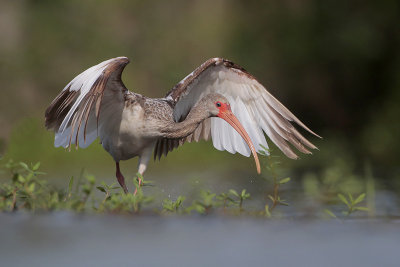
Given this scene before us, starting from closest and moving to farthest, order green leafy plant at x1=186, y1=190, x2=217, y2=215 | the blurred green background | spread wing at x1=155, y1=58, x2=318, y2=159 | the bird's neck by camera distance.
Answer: green leafy plant at x1=186, y1=190, x2=217, y2=215
the bird's neck
spread wing at x1=155, y1=58, x2=318, y2=159
the blurred green background

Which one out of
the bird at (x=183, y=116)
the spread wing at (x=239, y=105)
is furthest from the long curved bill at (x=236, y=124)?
the spread wing at (x=239, y=105)

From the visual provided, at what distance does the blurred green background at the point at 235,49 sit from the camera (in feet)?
50.9

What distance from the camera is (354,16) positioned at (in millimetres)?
15758

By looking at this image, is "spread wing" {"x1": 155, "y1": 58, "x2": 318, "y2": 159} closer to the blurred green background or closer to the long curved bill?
the long curved bill

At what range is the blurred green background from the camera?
50.9 ft

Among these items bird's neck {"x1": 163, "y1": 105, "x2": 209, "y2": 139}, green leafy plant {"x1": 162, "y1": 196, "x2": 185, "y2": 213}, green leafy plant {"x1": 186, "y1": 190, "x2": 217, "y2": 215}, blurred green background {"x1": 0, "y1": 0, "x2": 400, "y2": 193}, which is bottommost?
green leafy plant {"x1": 162, "y1": 196, "x2": 185, "y2": 213}

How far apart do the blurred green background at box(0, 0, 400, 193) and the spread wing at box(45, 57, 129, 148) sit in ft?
21.9

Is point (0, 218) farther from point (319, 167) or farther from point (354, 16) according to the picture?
point (354, 16)

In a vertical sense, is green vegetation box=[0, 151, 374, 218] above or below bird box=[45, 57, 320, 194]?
below

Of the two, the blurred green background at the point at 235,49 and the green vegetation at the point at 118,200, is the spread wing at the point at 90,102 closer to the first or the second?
the green vegetation at the point at 118,200

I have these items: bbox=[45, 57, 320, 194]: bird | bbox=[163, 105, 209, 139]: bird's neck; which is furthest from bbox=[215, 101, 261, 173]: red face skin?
bbox=[163, 105, 209, 139]: bird's neck

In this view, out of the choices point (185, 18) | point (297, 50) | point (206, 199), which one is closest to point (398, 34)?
point (297, 50)

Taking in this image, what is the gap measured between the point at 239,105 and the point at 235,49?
7762mm

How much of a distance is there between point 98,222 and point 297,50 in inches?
422
